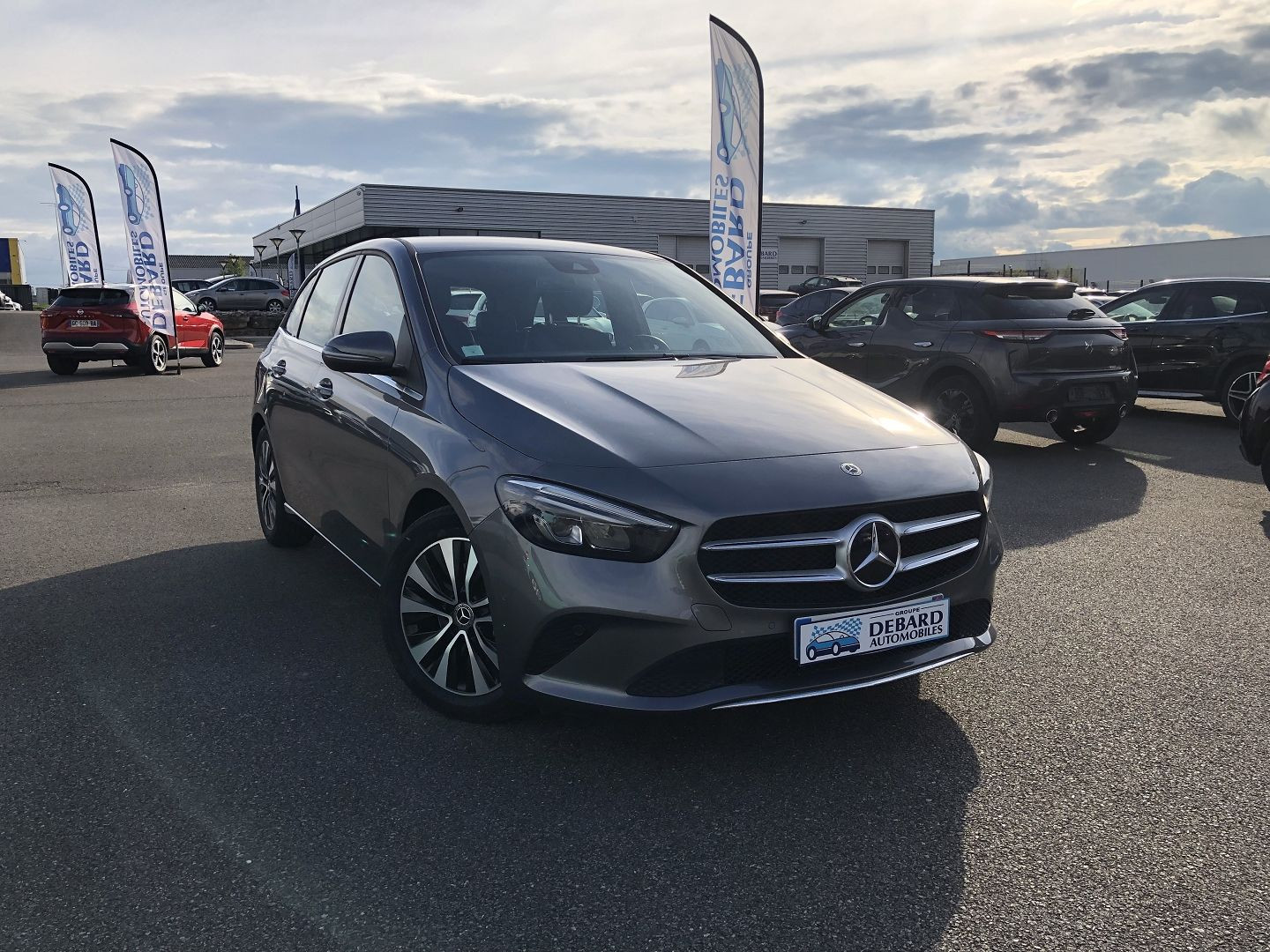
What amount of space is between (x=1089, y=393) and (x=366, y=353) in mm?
7304

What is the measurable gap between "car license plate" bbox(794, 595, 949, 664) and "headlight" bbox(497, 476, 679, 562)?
482mm

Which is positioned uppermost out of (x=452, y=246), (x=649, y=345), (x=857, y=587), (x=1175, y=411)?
(x=452, y=246)

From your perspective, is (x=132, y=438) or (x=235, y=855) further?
(x=132, y=438)

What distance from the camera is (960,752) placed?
3391 mm

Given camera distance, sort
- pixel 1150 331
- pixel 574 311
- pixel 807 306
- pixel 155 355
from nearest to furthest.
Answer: pixel 574 311, pixel 1150 331, pixel 807 306, pixel 155 355

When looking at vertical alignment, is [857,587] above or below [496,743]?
above

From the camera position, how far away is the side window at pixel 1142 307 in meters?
12.1

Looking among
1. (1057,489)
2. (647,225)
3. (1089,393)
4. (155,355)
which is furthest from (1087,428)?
(647,225)

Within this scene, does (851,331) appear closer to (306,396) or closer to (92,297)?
(306,396)

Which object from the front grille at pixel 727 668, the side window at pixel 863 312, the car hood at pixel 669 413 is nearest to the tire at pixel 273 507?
the car hood at pixel 669 413

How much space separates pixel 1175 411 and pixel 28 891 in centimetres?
1342

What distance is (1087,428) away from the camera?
1041cm

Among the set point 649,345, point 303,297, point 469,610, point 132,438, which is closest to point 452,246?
point 649,345

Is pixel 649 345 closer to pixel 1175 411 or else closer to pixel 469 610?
pixel 469 610
